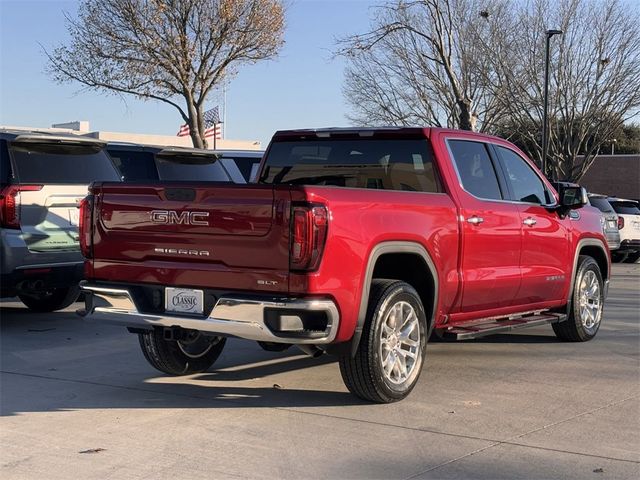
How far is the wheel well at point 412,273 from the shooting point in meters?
6.21

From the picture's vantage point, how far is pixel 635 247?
20.6 metres

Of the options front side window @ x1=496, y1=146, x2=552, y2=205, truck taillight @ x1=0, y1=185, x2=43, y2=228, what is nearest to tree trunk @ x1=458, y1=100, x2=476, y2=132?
front side window @ x1=496, y1=146, x2=552, y2=205

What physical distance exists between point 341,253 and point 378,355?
822 mm

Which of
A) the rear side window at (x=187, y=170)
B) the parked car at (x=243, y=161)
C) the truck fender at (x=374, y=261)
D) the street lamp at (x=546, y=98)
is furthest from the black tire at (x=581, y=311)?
the street lamp at (x=546, y=98)

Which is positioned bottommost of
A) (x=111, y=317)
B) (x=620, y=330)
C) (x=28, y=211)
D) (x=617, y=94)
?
(x=620, y=330)

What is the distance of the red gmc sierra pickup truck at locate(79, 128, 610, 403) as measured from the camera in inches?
210

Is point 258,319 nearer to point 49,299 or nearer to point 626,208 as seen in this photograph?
point 49,299

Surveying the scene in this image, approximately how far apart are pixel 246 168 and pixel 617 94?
72.4ft

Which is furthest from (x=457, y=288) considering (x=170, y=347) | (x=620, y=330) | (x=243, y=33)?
(x=243, y=33)

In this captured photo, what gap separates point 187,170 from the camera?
11734 mm

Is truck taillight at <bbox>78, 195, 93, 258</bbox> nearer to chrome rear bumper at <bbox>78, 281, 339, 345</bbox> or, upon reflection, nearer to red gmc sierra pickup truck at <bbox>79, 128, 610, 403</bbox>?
red gmc sierra pickup truck at <bbox>79, 128, 610, 403</bbox>

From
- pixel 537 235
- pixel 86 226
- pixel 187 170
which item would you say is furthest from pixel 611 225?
pixel 86 226

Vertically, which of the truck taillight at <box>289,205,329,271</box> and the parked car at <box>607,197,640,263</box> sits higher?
the truck taillight at <box>289,205,329,271</box>

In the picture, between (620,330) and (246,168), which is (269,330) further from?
(246,168)
